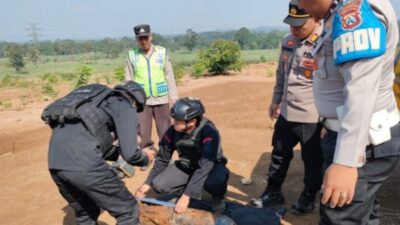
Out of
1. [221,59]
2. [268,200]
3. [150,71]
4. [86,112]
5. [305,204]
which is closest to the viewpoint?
[86,112]

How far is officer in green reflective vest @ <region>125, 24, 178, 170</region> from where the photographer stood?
4.78 metres

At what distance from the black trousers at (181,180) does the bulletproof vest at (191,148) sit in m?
0.10

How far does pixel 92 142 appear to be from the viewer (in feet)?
8.65

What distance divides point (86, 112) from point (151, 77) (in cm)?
224

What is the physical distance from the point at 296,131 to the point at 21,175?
3.66 metres

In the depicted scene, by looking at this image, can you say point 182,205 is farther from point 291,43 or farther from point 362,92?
point 362,92

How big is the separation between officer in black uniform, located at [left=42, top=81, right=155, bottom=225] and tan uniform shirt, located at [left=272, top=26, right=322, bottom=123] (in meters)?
1.27

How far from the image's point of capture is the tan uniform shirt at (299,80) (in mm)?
3145

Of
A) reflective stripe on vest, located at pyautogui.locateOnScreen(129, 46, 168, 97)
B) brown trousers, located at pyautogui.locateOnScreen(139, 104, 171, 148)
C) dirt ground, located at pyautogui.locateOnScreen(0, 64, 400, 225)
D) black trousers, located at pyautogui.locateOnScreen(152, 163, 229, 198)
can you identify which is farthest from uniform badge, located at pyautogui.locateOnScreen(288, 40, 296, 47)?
brown trousers, located at pyautogui.locateOnScreen(139, 104, 171, 148)

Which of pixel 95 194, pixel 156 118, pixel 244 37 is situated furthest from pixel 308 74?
pixel 244 37

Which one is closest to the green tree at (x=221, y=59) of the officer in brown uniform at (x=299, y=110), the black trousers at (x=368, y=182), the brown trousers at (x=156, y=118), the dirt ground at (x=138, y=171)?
the dirt ground at (x=138, y=171)

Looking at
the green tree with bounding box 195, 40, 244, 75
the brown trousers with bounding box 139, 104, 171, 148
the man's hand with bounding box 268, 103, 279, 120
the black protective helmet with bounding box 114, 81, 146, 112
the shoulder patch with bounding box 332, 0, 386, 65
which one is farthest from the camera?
the green tree with bounding box 195, 40, 244, 75

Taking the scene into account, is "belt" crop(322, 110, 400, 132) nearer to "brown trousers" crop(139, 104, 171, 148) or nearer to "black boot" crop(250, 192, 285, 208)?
"black boot" crop(250, 192, 285, 208)

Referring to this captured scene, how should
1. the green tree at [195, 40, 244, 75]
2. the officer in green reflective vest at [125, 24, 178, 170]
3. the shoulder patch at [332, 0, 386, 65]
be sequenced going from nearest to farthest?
the shoulder patch at [332, 0, 386, 65] < the officer in green reflective vest at [125, 24, 178, 170] < the green tree at [195, 40, 244, 75]
